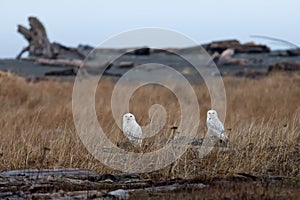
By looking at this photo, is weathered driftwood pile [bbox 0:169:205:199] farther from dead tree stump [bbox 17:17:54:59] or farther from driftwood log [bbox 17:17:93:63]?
dead tree stump [bbox 17:17:54:59]

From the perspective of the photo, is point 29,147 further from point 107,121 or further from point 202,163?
point 107,121

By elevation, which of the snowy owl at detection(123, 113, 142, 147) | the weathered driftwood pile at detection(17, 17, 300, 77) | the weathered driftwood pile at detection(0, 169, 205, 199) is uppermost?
the weathered driftwood pile at detection(17, 17, 300, 77)

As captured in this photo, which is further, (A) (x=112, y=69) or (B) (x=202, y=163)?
(A) (x=112, y=69)

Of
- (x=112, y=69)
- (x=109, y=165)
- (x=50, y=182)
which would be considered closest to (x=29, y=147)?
(x=109, y=165)

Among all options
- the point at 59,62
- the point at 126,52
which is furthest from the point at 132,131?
the point at 59,62

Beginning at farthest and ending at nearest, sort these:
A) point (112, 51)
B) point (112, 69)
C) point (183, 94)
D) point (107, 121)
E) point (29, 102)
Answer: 1. point (112, 51)
2. point (112, 69)
3. point (183, 94)
4. point (29, 102)
5. point (107, 121)

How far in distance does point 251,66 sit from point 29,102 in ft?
49.9

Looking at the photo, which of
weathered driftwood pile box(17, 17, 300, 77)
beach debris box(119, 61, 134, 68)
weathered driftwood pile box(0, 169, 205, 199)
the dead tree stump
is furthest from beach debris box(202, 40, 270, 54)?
weathered driftwood pile box(0, 169, 205, 199)

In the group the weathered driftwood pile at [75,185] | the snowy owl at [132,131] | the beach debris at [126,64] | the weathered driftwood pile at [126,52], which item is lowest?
the weathered driftwood pile at [75,185]

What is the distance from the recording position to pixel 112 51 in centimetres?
3131

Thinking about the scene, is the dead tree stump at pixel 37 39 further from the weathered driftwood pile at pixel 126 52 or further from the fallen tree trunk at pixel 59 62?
the fallen tree trunk at pixel 59 62

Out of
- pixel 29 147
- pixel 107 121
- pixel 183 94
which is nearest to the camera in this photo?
pixel 29 147

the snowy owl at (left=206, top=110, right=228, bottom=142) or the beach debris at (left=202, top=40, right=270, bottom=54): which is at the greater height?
A: the beach debris at (left=202, top=40, right=270, bottom=54)

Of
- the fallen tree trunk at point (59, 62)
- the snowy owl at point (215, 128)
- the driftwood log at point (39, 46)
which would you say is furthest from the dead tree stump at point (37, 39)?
the snowy owl at point (215, 128)
